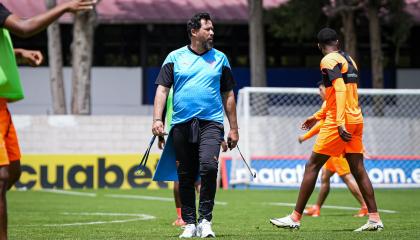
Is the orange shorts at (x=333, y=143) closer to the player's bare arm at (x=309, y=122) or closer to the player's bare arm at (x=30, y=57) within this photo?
the player's bare arm at (x=309, y=122)

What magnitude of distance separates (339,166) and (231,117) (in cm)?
592

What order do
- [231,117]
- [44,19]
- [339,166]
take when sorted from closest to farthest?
[44,19] < [231,117] < [339,166]

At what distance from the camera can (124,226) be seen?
12.6m

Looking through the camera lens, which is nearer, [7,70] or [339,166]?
[7,70]

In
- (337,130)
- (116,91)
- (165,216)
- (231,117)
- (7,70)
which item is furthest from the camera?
(116,91)

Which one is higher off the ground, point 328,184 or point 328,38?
point 328,38

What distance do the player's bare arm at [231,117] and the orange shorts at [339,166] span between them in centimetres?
573

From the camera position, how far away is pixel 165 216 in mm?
15266

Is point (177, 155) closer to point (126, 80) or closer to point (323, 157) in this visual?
point (323, 157)

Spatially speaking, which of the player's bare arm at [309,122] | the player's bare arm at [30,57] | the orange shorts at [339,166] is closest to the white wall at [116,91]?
the orange shorts at [339,166]

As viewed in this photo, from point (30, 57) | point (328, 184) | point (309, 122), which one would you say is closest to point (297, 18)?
point (328, 184)

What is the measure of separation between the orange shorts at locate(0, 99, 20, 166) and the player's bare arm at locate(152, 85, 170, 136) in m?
2.33

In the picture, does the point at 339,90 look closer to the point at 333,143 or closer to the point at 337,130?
the point at 337,130

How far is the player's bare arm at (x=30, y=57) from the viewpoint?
8.07 meters
